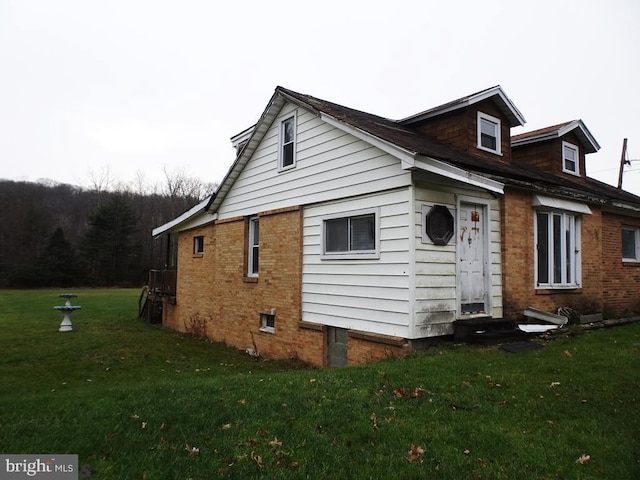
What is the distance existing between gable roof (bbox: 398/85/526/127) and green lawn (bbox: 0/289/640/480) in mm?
5880

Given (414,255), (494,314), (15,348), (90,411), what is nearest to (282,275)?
(414,255)

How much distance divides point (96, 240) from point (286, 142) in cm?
4791

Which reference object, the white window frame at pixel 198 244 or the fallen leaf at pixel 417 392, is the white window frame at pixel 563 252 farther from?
the white window frame at pixel 198 244

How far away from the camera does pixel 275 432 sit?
171 inches

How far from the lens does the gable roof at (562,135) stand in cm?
1298

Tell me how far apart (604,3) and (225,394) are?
9409 millimetres

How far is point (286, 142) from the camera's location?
38.9 feet

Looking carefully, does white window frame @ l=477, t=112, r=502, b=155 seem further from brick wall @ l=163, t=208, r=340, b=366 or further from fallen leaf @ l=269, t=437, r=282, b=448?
fallen leaf @ l=269, t=437, r=282, b=448

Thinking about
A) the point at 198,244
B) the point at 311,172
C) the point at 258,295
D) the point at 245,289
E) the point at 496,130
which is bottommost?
the point at 258,295

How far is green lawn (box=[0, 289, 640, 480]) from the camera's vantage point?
11.8ft

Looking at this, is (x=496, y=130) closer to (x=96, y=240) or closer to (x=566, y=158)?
(x=566, y=158)

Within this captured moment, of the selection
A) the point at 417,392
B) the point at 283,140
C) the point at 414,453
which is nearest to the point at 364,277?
the point at 417,392

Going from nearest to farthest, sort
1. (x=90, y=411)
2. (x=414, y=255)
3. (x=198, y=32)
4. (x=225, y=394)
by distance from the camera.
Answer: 1. (x=90, y=411)
2. (x=225, y=394)
3. (x=414, y=255)
4. (x=198, y=32)

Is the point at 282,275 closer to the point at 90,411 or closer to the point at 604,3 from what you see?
the point at 90,411
